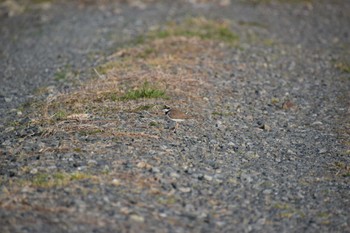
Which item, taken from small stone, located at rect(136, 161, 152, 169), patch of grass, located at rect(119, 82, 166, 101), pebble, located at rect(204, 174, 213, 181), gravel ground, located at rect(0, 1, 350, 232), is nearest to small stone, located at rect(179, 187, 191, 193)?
gravel ground, located at rect(0, 1, 350, 232)

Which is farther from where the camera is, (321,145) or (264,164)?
(321,145)

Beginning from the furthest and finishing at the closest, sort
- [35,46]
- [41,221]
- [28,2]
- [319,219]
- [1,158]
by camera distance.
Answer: [28,2]
[35,46]
[1,158]
[319,219]
[41,221]

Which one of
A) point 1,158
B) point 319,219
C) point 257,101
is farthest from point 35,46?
point 319,219

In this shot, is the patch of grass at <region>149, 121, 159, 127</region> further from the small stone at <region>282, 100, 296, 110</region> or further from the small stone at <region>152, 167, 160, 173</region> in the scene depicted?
the small stone at <region>282, 100, 296, 110</region>

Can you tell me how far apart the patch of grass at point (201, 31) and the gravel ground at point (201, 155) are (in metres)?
1.03

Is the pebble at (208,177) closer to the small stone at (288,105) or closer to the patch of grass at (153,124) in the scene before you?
the patch of grass at (153,124)

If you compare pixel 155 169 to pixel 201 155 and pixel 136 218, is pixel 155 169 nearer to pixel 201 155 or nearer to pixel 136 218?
pixel 201 155

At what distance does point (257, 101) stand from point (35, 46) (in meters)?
6.81

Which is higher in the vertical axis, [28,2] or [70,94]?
[70,94]

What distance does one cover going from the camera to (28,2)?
22297mm

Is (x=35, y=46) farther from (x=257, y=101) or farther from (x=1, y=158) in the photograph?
(x=1, y=158)

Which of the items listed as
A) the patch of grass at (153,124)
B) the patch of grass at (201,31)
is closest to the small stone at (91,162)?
the patch of grass at (153,124)

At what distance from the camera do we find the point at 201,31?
635 inches

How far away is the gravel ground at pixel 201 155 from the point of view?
6.46 m
